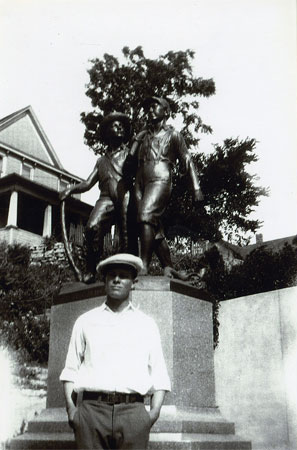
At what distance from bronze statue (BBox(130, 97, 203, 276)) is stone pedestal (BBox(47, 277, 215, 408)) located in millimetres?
457

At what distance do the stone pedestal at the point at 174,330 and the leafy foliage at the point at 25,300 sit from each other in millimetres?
5968

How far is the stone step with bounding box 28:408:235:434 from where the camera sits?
16.5 ft

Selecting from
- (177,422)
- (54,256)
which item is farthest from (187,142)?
(177,422)

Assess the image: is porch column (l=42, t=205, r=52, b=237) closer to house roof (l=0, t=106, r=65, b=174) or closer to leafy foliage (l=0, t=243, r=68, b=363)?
house roof (l=0, t=106, r=65, b=174)

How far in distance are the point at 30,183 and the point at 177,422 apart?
2346 cm

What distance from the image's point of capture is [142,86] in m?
24.1

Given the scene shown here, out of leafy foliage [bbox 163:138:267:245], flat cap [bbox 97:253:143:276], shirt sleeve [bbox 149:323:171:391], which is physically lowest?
shirt sleeve [bbox 149:323:171:391]

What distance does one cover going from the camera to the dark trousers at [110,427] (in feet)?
10.8

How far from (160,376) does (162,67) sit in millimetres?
21859

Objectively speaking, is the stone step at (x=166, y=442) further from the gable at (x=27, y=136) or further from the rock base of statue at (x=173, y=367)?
the gable at (x=27, y=136)

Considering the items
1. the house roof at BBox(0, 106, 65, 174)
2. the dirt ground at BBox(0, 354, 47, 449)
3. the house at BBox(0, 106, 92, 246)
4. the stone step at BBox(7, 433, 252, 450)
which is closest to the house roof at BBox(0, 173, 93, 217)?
the house at BBox(0, 106, 92, 246)

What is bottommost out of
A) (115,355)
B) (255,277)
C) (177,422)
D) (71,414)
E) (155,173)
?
(177,422)

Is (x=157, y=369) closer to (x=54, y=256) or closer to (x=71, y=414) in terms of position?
(x=71, y=414)

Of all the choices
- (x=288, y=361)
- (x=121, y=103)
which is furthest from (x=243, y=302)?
(x=121, y=103)
